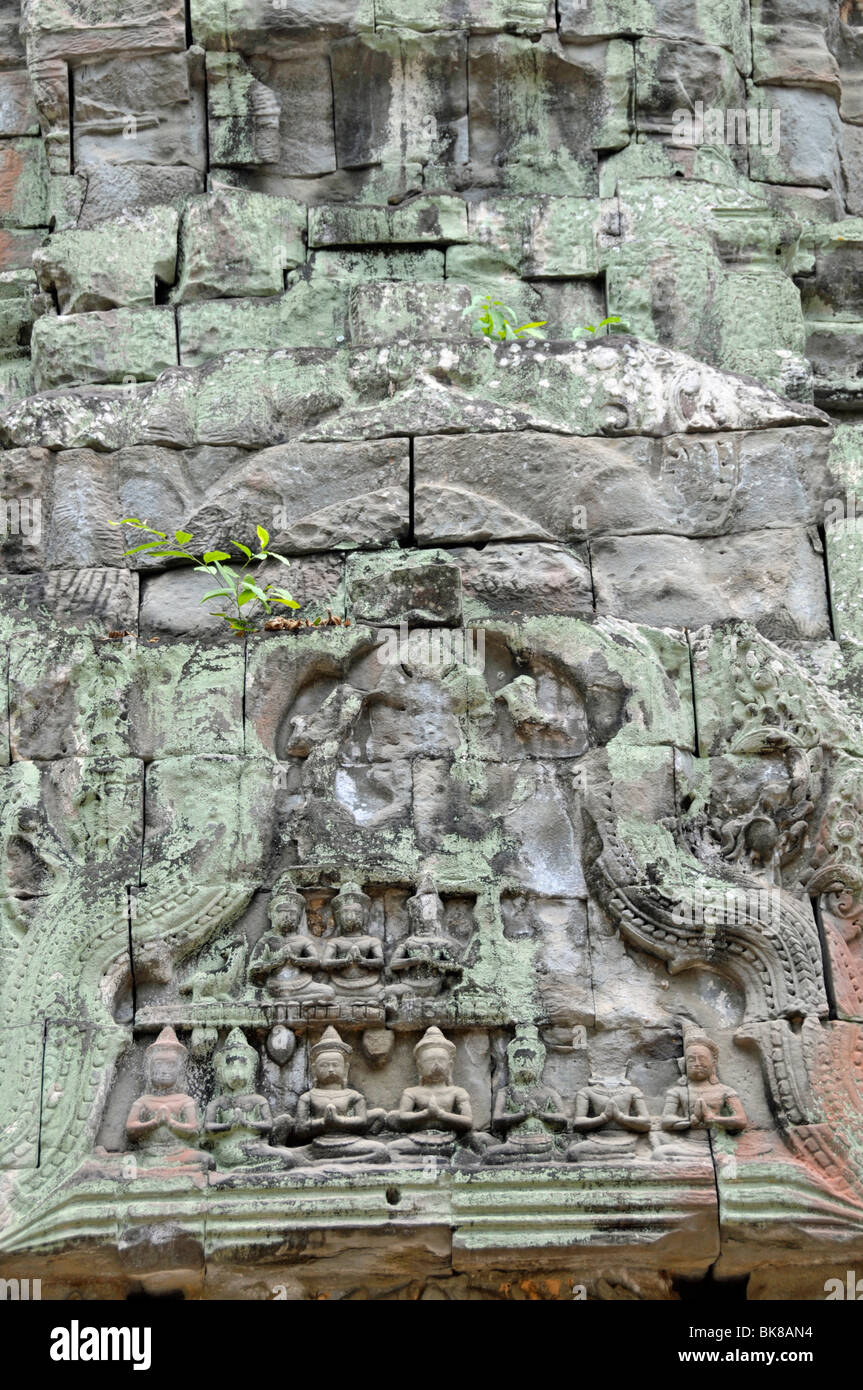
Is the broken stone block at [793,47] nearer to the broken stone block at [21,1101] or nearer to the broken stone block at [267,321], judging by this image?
the broken stone block at [267,321]

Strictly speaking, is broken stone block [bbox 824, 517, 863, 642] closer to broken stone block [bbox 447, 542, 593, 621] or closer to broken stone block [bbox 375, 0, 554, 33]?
broken stone block [bbox 447, 542, 593, 621]

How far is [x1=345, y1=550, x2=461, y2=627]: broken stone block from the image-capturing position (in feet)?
27.3

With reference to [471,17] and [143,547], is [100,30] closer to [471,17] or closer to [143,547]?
[471,17]

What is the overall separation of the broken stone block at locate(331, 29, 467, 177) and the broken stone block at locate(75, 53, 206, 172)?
0.73m

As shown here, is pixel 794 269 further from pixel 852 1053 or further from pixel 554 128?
pixel 852 1053

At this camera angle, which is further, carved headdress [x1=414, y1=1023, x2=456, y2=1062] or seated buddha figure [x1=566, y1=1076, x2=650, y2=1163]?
carved headdress [x1=414, y1=1023, x2=456, y2=1062]

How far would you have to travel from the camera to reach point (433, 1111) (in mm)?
7289

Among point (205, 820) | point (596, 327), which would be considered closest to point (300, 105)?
point (596, 327)

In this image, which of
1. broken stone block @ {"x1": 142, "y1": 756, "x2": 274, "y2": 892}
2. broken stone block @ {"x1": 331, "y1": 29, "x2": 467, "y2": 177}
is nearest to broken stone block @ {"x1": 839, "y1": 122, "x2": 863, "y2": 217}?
broken stone block @ {"x1": 331, "y1": 29, "x2": 467, "y2": 177}

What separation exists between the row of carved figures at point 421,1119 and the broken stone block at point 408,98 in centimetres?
426

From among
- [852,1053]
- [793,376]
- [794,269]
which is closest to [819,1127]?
[852,1053]

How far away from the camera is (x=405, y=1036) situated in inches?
297

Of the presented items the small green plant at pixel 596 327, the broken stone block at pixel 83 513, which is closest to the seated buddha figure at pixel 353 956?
the broken stone block at pixel 83 513

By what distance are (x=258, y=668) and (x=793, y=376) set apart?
270 cm
